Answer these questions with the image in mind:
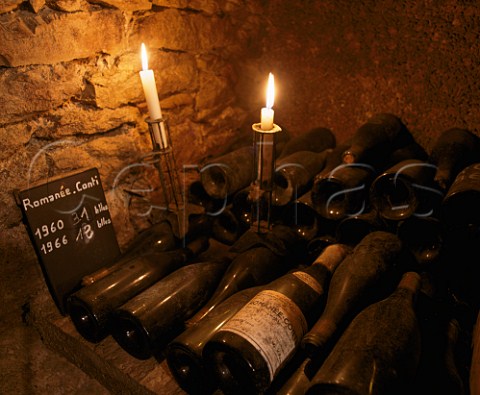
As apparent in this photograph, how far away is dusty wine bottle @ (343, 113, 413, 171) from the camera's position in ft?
4.57

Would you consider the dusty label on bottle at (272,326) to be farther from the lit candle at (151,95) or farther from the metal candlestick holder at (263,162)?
the lit candle at (151,95)

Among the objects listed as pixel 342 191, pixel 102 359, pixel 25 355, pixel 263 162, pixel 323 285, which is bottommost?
pixel 25 355

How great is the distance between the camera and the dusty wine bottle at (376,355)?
2.37 ft

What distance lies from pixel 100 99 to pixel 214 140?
0.76 m

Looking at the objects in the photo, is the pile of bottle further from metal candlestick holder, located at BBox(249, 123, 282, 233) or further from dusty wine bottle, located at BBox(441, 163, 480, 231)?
metal candlestick holder, located at BBox(249, 123, 282, 233)

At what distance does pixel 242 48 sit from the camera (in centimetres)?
204

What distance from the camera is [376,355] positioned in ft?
2.53

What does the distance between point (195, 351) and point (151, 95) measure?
91 cm

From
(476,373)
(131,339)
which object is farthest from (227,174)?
(476,373)

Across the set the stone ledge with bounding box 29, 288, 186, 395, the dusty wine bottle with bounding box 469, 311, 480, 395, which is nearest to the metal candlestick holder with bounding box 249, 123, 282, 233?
the stone ledge with bounding box 29, 288, 186, 395

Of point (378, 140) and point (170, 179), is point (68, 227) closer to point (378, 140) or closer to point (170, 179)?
point (170, 179)

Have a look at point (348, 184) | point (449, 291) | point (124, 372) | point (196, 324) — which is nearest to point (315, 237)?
point (348, 184)

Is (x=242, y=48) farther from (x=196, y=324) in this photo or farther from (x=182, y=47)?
(x=196, y=324)

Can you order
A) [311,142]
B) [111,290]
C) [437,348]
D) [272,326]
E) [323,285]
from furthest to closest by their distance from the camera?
[311,142] → [111,290] → [323,285] → [437,348] → [272,326]
